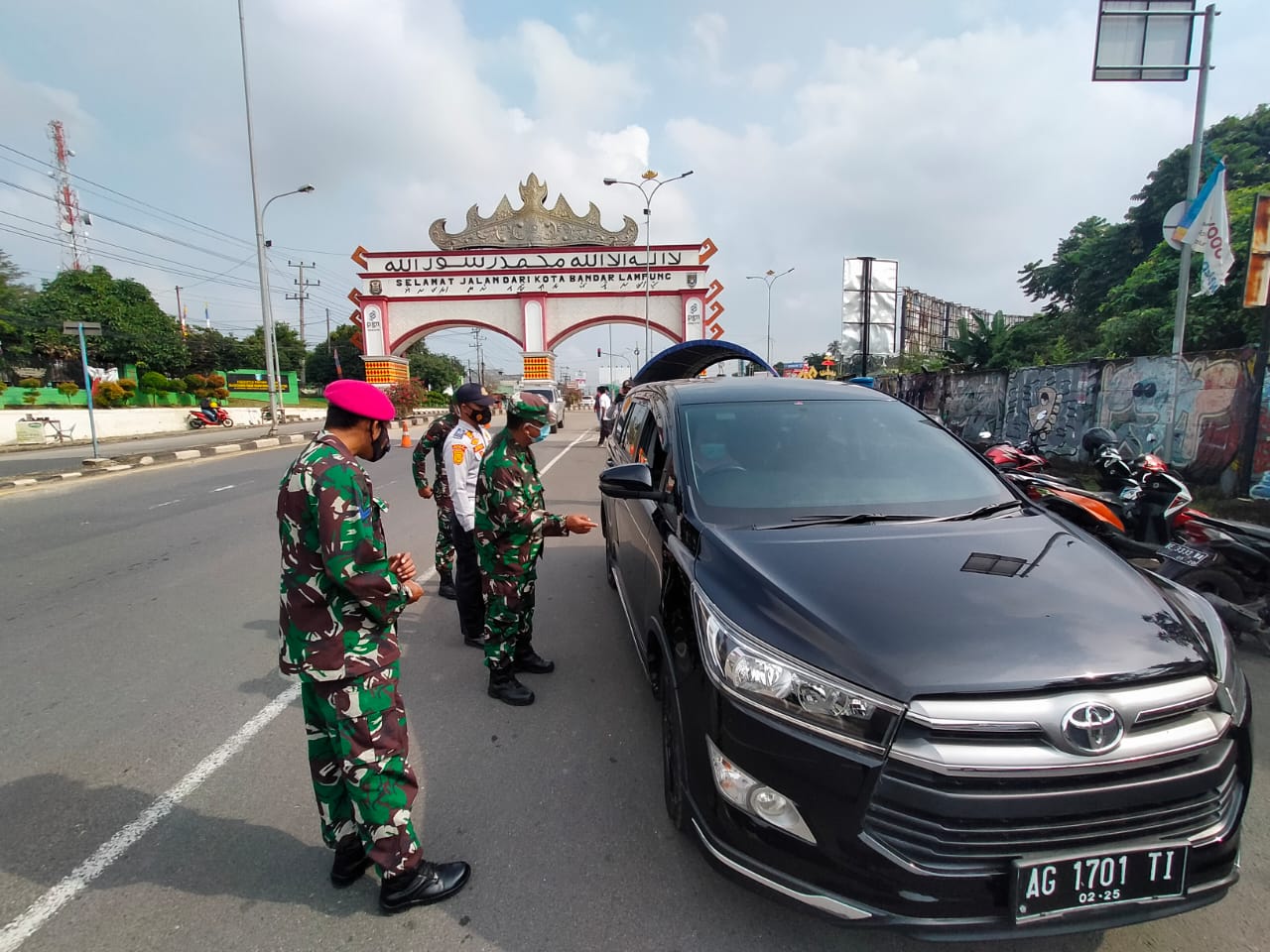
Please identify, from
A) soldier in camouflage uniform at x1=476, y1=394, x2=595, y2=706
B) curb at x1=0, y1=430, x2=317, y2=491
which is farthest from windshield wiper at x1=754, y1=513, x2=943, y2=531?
curb at x1=0, y1=430, x2=317, y2=491

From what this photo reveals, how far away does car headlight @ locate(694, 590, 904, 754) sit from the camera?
5.50 feet

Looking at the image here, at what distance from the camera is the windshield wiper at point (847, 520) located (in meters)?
2.55

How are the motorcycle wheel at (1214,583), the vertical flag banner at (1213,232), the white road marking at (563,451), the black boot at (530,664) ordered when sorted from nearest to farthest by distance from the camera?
the black boot at (530,664)
the motorcycle wheel at (1214,583)
the vertical flag banner at (1213,232)
the white road marking at (563,451)

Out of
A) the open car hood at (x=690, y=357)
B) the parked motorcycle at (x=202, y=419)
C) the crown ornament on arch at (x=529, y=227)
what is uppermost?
the crown ornament on arch at (x=529, y=227)

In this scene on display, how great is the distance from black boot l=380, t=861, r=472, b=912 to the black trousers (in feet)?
7.04

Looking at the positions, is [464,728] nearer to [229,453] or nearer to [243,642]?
[243,642]

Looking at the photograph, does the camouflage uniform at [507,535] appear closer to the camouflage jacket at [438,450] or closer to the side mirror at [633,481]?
the side mirror at [633,481]

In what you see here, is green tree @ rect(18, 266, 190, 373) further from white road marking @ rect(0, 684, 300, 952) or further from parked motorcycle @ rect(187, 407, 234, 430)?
white road marking @ rect(0, 684, 300, 952)

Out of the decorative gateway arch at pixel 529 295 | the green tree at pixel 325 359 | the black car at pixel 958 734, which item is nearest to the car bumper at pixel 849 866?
the black car at pixel 958 734

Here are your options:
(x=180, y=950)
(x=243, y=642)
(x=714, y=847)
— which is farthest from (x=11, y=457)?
(x=714, y=847)

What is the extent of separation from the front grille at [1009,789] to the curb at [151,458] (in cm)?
836

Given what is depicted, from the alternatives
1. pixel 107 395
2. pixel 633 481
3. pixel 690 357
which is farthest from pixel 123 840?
pixel 107 395

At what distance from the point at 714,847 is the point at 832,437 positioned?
1949 mm

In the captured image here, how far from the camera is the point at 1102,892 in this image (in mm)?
1627
